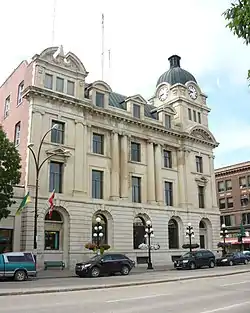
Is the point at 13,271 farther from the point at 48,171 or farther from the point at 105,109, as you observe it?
the point at 105,109

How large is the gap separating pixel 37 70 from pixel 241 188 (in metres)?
48.1

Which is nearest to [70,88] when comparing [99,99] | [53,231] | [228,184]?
[99,99]

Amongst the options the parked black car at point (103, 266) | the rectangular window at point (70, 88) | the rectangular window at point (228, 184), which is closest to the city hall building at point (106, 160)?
the rectangular window at point (70, 88)

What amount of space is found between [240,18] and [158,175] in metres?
37.0

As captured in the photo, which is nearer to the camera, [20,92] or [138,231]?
[20,92]

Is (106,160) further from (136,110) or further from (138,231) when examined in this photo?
(138,231)

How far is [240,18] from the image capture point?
7.65 meters

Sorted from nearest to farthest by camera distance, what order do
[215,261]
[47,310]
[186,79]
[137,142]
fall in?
[47,310] < [215,261] < [137,142] < [186,79]

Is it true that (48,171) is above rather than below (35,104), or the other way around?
below

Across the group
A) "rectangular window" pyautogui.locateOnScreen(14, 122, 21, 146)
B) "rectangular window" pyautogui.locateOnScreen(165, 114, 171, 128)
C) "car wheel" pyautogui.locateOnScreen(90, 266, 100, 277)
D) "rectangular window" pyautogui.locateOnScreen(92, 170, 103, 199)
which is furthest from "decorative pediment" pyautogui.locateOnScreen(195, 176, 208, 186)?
"car wheel" pyautogui.locateOnScreen(90, 266, 100, 277)

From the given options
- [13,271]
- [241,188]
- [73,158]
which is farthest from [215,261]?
[241,188]

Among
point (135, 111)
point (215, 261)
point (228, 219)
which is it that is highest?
point (135, 111)

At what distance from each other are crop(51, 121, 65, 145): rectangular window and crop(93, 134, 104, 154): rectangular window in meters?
4.21

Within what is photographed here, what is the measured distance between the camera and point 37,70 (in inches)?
1426
